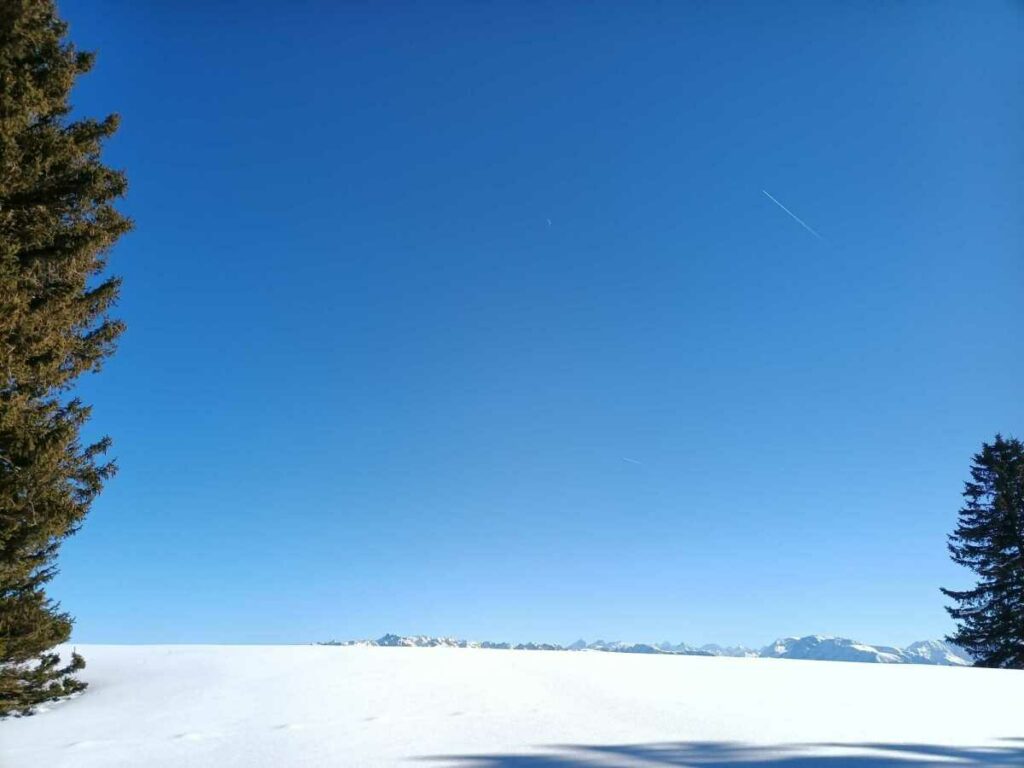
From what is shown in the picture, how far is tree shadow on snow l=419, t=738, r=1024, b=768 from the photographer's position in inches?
169

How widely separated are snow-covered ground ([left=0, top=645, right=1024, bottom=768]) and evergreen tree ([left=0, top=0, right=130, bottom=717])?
156 cm

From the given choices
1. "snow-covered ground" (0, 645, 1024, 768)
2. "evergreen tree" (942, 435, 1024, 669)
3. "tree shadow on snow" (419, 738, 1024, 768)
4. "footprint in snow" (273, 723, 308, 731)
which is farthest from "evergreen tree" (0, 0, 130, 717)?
"evergreen tree" (942, 435, 1024, 669)

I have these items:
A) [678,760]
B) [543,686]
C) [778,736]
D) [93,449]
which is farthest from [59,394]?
[778,736]

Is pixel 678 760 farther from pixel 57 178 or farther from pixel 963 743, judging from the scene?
pixel 57 178

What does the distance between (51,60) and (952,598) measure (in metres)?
35.4

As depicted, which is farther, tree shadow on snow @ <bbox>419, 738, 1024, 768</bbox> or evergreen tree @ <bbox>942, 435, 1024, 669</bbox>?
evergreen tree @ <bbox>942, 435, 1024, 669</bbox>

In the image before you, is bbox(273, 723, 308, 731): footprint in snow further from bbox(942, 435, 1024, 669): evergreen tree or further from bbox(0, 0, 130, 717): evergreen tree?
bbox(942, 435, 1024, 669): evergreen tree

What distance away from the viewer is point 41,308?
25.6ft

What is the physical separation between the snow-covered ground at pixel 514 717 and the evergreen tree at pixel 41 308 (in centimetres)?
156

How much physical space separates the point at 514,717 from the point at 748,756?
2467 millimetres

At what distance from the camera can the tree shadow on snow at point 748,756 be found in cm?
429

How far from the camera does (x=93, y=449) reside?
916 cm

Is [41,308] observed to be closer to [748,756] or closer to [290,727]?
[290,727]

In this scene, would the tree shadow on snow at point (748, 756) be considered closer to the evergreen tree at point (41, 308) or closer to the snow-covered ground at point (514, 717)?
the snow-covered ground at point (514, 717)
